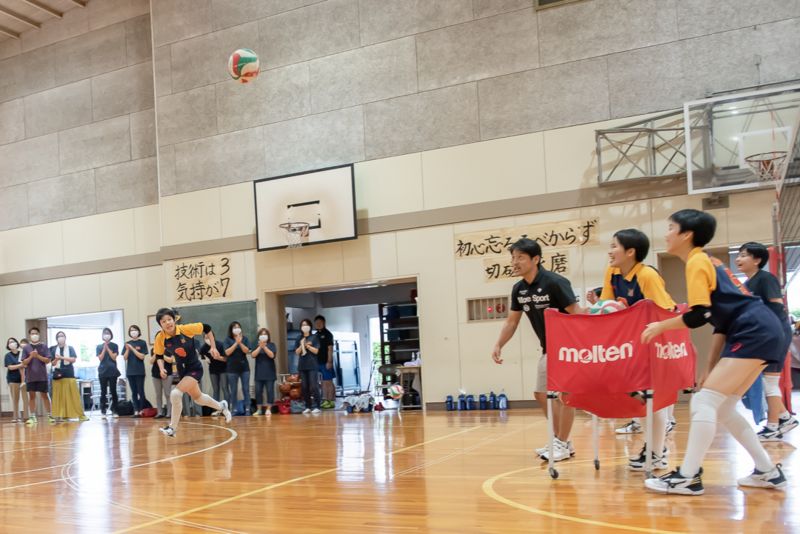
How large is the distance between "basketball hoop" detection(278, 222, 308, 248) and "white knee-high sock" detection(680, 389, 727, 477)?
449 inches

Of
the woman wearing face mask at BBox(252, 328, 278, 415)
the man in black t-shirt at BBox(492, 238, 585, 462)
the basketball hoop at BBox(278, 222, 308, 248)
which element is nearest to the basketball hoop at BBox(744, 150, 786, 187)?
the man in black t-shirt at BBox(492, 238, 585, 462)

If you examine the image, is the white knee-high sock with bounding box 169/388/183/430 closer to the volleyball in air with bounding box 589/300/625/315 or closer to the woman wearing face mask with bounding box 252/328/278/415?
the woman wearing face mask with bounding box 252/328/278/415

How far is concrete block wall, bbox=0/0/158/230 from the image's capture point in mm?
18375

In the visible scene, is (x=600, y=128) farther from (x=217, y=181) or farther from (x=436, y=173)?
(x=217, y=181)

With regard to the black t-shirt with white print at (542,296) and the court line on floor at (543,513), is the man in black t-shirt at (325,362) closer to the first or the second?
the black t-shirt with white print at (542,296)

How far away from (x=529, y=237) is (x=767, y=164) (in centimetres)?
403

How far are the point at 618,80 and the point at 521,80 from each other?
1765 millimetres

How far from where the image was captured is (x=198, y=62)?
17.0 meters

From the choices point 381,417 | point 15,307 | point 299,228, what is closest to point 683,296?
point 381,417

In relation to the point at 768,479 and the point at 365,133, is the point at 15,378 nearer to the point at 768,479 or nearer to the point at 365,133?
the point at 365,133

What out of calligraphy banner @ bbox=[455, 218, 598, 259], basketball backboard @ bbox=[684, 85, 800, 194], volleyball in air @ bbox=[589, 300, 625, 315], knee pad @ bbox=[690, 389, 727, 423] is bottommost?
knee pad @ bbox=[690, 389, 727, 423]

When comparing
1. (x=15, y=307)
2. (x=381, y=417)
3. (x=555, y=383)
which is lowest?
(x=381, y=417)

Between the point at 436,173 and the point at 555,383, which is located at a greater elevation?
the point at 436,173

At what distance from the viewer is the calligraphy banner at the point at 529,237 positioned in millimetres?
13188
